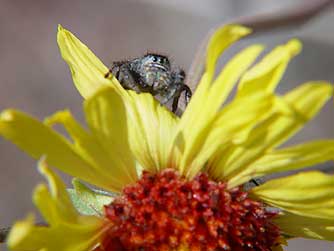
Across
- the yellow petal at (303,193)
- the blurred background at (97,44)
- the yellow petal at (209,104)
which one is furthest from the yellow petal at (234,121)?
the blurred background at (97,44)

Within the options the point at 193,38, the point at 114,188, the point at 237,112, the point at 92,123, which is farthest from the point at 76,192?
the point at 193,38

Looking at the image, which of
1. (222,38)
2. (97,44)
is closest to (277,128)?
(222,38)

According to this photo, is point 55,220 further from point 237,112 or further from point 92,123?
point 237,112

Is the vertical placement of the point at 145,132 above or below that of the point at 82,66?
below

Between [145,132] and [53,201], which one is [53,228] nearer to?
[53,201]

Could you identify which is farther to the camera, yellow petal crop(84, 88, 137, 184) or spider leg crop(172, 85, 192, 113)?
spider leg crop(172, 85, 192, 113)

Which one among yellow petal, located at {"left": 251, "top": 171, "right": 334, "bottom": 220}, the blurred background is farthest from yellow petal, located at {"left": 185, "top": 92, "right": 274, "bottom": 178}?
the blurred background

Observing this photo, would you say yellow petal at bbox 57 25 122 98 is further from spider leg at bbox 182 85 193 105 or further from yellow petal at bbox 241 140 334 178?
yellow petal at bbox 241 140 334 178

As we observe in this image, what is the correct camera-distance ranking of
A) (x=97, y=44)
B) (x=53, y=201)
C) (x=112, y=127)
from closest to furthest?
(x=53, y=201) → (x=112, y=127) → (x=97, y=44)
